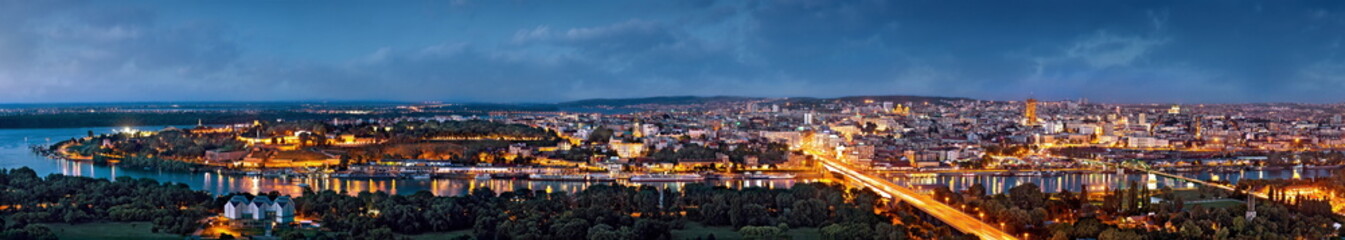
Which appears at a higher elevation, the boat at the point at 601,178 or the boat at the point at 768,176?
the boat at the point at 768,176

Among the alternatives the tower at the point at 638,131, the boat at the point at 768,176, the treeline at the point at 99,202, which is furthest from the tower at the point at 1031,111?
the treeline at the point at 99,202

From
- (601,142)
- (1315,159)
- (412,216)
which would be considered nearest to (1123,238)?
(412,216)

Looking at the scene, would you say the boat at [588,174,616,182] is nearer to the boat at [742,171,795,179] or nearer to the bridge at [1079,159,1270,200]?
the boat at [742,171,795,179]

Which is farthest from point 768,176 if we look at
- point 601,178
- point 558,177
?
point 558,177

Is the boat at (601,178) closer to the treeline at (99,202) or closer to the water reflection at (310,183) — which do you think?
the water reflection at (310,183)

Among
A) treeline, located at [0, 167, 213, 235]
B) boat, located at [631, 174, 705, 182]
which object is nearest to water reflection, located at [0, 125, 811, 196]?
boat, located at [631, 174, 705, 182]
